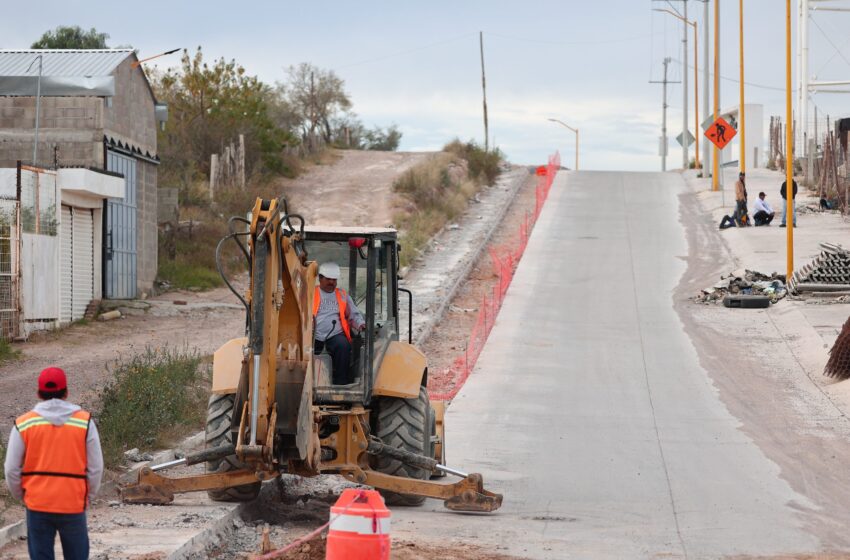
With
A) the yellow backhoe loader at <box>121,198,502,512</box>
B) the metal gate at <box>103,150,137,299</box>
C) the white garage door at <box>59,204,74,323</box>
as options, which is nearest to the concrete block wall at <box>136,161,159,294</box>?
the metal gate at <box>103,150,137,299</box>

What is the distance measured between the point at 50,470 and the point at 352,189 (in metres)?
40.6

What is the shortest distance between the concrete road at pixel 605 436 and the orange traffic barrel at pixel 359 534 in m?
2.29

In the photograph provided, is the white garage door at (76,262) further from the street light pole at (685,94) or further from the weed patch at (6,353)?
the street light pole at (685,94)

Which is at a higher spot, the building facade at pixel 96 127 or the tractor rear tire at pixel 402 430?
the building facade at pixel 96 127

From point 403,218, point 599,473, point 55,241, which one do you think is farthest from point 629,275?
point 599,473

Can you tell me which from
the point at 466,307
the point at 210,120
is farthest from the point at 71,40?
the point at 466,307

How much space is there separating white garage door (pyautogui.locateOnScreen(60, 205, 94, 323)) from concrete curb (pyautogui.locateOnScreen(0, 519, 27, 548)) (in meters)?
16.6

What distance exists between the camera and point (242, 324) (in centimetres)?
2738

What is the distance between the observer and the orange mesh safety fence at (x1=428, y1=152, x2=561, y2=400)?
21.4 m

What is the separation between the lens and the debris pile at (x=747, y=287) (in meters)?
28.8

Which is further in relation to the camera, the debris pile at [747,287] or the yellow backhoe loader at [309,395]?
the debris pile at [747,287]

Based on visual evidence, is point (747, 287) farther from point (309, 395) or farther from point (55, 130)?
point (309, 395)

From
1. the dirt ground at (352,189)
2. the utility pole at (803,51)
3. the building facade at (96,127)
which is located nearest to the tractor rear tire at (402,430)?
the building facade at (96,127)

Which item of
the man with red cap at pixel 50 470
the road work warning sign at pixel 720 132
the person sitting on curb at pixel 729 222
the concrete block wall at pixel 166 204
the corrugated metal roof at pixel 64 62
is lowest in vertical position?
the man with red cap at pixel 50 470
